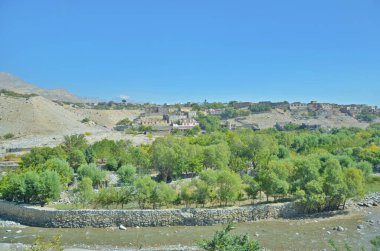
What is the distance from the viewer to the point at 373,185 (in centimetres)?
5381

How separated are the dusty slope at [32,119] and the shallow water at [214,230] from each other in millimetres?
76480

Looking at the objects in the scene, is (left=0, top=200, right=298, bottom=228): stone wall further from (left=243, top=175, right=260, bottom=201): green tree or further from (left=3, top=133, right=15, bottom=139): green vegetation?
(left=3, top=133, right=15, bottom=139): green vegetation

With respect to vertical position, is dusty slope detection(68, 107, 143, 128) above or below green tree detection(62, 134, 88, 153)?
above

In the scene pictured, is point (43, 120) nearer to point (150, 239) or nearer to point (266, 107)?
point (150, 239)

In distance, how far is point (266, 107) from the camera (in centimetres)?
18200

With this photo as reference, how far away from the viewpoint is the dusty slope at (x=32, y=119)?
106 m

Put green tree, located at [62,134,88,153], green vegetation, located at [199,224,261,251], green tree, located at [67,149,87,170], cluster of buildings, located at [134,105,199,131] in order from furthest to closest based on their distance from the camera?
cluster of buildings, located at [134,105,199,131], green tree, located at [62,134,88,153], green tree, located at [67,149,87,170], green vegetation, located at [199,224,261,251]

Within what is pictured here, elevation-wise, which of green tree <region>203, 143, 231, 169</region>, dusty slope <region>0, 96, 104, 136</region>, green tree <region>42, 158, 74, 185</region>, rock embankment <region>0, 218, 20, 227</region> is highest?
dusty slope <region>0, 96, 104, 136</region>

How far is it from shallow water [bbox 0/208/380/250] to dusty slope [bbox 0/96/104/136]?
251 ft

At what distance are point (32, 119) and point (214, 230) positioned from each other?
8930 cm

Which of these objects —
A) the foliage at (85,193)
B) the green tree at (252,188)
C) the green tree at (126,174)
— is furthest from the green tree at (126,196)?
the green tree at (126,174)

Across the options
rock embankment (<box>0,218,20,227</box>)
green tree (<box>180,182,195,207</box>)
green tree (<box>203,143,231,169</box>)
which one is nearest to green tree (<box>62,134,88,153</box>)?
green tree (<box>203,143,231,169</box>)

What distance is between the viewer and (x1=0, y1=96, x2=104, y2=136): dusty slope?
105938 millimetres

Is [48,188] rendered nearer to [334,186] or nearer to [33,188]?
[33,188]
